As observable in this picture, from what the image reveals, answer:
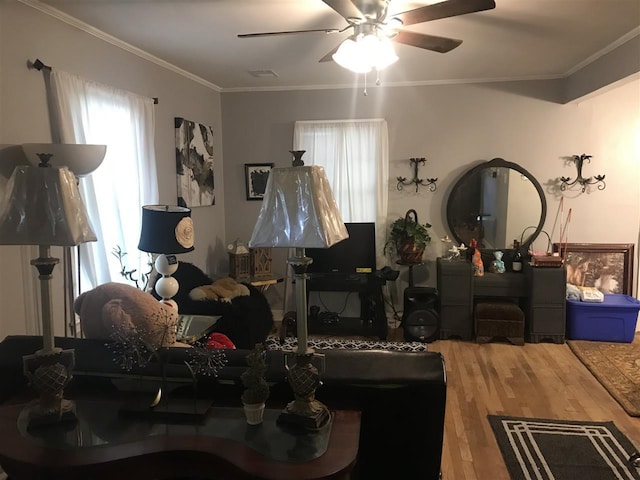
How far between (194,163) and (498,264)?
9.93 feet

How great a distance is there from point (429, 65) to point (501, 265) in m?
1.99

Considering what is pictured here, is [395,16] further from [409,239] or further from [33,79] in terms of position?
[409,239]

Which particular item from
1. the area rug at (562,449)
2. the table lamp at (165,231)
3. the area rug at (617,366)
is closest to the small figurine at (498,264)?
the area rug at (617,366)

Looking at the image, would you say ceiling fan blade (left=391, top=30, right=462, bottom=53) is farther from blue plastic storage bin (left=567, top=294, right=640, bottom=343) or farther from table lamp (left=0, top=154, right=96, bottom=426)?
blue plastic storage bin (left=567, top=294, right=640, bottom=343)

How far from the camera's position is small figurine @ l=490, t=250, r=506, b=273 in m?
4.82

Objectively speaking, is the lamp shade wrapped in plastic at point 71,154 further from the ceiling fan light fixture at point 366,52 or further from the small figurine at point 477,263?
the small figurine at point 477,263

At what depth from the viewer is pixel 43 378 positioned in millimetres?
1636

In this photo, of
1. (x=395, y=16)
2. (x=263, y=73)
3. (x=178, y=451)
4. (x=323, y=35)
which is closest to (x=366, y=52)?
(x=395, y=16)

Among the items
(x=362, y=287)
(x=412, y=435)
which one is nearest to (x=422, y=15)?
(x=412, y=435)

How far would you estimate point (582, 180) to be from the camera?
483 cm

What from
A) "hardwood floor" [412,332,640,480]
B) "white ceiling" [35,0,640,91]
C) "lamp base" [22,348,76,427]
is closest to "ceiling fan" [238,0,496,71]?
"white ceiling" [35,0,640,91]

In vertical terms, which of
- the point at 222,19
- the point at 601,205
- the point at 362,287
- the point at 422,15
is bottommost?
the point at 362,287

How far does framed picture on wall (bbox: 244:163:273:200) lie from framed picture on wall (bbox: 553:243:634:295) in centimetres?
304

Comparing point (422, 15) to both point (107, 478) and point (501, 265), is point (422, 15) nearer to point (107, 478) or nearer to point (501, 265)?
point (107, 478)
